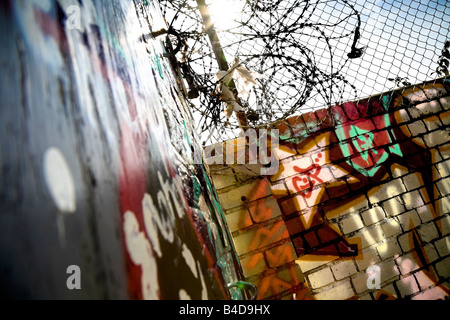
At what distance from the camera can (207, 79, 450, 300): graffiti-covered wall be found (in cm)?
191

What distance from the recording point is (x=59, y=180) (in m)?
0.31

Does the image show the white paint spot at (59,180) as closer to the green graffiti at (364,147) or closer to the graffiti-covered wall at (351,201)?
the graffiti-covered wall at (351,201)

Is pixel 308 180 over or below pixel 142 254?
over

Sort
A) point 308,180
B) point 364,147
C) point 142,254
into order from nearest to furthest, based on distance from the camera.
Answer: point 142,254
point 308,180
point 364,147

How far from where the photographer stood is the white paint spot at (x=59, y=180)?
291 mm

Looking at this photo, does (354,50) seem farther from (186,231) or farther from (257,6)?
(186,231)

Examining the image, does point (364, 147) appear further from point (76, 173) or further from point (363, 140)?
point (76, 173)

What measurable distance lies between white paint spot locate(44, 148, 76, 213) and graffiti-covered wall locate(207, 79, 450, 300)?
5.53 feet

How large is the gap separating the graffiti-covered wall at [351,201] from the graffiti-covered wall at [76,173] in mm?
1299

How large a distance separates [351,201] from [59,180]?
251 centimetres

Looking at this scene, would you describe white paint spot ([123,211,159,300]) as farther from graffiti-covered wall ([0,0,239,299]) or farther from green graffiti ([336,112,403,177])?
green graffiti ([336,112,403,177])

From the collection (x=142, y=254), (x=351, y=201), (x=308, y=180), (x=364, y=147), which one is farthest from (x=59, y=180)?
(x=364, y=147)

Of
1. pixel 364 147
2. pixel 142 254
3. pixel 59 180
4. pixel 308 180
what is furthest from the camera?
pixel 364 147

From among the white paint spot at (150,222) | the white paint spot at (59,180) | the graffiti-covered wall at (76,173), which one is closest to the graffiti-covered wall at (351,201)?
the graffiti-covered wall at (76,173)
